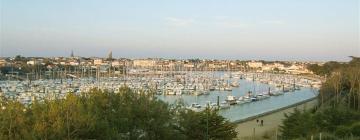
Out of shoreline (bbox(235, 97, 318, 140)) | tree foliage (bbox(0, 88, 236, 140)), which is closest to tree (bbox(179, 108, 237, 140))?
tree foliage (bbox(0, 88, 236, 140))

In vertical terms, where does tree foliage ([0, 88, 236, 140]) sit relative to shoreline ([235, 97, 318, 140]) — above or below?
above

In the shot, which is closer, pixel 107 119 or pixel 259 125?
pixel 107 119

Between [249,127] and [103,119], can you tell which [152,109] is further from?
[249,127]

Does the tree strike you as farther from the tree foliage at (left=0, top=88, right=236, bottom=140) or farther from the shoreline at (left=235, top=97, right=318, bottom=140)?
the shoreline at (left=235, top=97, right=318, bottom=140)

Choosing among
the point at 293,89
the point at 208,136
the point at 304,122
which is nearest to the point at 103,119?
the point at 208,136

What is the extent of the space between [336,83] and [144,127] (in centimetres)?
3250

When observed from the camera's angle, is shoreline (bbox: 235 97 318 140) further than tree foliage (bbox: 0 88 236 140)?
Yes

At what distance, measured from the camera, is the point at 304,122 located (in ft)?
79.5

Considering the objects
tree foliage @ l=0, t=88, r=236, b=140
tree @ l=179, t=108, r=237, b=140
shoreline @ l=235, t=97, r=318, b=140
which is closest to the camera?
tree foliage @ l=0, t=88, r=236, b=140

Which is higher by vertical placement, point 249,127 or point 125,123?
point 125,123

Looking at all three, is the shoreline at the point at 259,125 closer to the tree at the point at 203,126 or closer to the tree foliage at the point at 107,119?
the tree at the point at 203,126

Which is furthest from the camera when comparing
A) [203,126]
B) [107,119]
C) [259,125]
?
[259,125]

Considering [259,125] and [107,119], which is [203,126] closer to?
[107,119]

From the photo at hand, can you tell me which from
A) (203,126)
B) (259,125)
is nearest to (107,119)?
(203,126)
